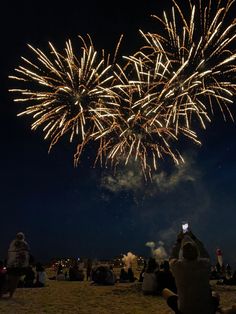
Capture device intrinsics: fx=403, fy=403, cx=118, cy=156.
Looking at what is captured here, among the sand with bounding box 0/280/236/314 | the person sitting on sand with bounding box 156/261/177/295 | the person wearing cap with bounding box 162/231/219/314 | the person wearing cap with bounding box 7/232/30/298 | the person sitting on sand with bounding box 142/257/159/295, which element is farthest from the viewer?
the person sitting on sand with bounding box 142/257/159/295

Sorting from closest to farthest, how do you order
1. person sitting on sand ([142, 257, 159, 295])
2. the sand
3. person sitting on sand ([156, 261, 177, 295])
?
the sand, person sitting on sand ([156, 261, 177, 295]), person sitting on sand ([142, 257, 159, 295])

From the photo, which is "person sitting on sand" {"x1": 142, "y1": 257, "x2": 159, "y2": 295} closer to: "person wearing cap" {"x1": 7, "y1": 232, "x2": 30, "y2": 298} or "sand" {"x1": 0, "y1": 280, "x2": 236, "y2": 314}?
"sand" {"x1": 0, "y1": 280, "x2": 236, "y2": 314}

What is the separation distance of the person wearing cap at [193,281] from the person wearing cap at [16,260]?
731 cm

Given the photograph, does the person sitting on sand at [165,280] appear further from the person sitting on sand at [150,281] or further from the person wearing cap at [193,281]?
the person wearing cap at [193,281]

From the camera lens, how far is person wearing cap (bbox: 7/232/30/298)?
11914 millimetres

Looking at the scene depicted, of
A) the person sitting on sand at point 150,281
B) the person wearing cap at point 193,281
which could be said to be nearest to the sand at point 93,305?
the person sitting on sand at point 150,281

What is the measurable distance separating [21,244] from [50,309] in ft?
9.30

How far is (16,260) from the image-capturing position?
12016mm

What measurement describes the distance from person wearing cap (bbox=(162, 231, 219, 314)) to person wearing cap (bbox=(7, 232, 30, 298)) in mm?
7312

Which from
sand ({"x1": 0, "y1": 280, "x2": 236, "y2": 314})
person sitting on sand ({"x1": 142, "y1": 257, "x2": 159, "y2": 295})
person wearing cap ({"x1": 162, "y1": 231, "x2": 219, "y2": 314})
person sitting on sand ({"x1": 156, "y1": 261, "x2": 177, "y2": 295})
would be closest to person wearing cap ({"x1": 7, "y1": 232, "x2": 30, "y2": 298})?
sand ({"x1": 0, "y1": 280, "x2": 236, "y2": 314})

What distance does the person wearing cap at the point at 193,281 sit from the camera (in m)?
5.62

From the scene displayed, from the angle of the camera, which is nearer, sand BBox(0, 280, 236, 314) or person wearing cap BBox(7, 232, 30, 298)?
sand BBox(0, 280, 236, 314)

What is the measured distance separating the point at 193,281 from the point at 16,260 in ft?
25.1

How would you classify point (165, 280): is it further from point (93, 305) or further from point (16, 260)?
point (16, 260)
